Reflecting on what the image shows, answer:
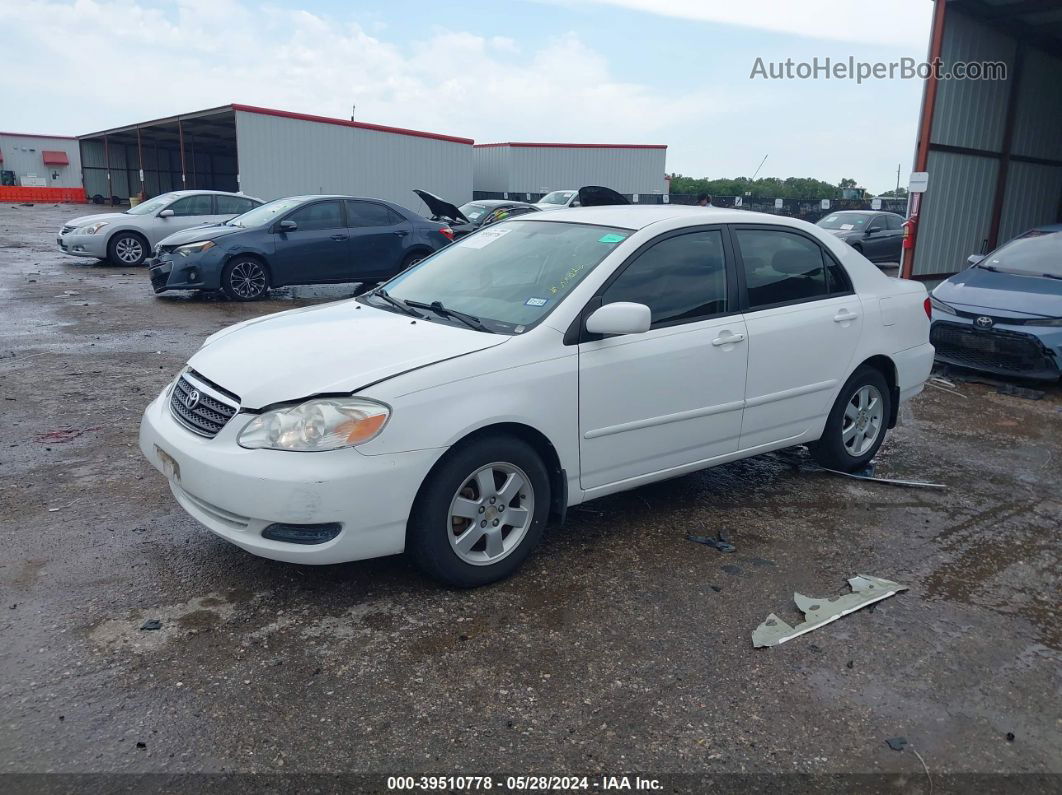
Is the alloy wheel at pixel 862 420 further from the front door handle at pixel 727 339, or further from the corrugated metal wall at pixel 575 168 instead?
the corrugated metal wall at pixel 575 168

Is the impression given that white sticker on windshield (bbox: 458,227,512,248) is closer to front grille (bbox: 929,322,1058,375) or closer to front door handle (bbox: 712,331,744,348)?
front door handle (bbox: 712,331,744,348)

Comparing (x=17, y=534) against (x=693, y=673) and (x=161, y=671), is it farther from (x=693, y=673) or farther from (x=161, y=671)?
(x=693, y=673)

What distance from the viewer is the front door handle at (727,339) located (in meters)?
4.43

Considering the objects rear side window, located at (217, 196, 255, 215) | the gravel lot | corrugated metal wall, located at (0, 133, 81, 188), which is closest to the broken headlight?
the gravel lot

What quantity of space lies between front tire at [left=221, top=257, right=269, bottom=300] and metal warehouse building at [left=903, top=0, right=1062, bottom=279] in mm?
8946

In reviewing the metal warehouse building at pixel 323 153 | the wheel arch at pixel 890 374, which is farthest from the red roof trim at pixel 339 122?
the wheel arch at pixel 890 374

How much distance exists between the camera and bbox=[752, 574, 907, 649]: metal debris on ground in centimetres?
346

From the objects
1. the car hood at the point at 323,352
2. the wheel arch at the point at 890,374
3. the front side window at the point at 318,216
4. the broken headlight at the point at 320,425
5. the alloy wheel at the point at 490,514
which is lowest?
the alloy wheel at the point at 490,514

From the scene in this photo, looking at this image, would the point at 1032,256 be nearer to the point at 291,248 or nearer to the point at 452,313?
the point at 452,313

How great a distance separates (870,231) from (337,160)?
14.3 metres

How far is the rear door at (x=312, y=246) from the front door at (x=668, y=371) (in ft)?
28.2

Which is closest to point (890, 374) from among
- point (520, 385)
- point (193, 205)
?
point (520, 385)

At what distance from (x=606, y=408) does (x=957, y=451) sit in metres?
3.49

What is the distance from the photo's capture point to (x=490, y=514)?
3711mm
